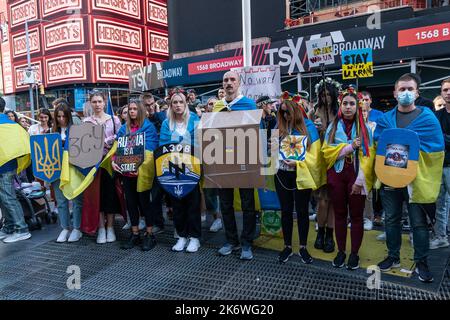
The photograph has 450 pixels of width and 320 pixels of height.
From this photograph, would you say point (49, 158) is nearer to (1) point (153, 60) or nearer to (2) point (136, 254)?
(2) point (136, 254)

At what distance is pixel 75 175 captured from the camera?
4.98m

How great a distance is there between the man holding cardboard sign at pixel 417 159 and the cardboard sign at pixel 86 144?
340 centimetres

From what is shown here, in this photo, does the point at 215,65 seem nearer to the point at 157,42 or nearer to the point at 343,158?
the point at 343,158

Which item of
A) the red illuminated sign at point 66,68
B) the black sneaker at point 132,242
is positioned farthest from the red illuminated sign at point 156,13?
the black sneaker at point 132,242

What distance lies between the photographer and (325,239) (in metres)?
4.37

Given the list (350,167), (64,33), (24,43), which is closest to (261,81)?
(350,167)

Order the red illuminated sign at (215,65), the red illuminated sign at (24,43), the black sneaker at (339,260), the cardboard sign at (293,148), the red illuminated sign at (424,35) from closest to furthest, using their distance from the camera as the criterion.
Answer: the black sneaker at (339,260) < the cardboard sign at (293,148) < the red illuminated sign at (424,35) < the red illuminated sign at (215,65) < the red illuminated sign at (24,43)

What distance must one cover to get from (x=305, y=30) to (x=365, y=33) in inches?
113

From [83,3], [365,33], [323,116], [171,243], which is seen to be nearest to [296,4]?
[365,33]

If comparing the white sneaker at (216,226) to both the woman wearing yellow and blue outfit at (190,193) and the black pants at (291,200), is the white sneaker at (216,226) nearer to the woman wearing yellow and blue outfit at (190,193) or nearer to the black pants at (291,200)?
the woman wearing yellow and blue outfit at (190,193)

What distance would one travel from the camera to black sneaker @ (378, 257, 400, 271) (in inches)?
147

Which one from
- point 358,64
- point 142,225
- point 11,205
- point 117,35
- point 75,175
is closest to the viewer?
point 358,64

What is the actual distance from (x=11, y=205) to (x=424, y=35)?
32.0ft

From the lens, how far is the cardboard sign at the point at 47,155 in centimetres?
504
